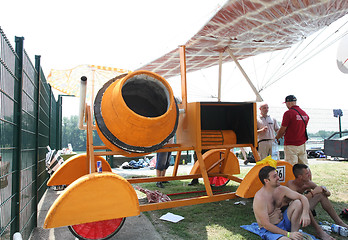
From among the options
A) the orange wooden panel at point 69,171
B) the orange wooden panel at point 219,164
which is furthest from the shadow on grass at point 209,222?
the orange wooden panel at point 69,171

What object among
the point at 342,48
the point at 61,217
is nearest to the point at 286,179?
the point at 61,217

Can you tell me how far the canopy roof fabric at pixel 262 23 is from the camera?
348 centimetres

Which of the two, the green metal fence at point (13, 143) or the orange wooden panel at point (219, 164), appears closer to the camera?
the green metal fence at point (13, 143)

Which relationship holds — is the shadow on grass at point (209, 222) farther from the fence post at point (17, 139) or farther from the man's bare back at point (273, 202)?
the fence post at point (17, 139)

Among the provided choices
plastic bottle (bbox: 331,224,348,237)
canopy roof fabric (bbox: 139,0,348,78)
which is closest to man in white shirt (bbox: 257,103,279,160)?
canopy roof fabric (bbox: 139,0,348,78)

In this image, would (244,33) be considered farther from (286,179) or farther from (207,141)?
(286,179)

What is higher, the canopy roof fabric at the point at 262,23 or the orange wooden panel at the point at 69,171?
the canopy roof fabric at the point at 262,23

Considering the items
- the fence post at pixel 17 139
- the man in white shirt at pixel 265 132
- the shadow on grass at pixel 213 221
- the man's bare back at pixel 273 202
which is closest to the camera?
the fence post at pixel 17 139

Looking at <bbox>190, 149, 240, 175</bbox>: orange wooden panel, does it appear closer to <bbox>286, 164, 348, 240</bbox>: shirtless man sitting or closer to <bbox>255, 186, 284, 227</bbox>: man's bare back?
<bbox>286, 164, 348, 240</bbox>: shirtless man sitting

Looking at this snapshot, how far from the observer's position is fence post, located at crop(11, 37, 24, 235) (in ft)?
7.13

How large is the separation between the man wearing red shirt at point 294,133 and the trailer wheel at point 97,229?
3033 mm

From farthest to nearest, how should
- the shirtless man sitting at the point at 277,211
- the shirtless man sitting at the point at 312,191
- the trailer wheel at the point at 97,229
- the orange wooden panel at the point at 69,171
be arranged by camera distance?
the orange wooden panel at the point at 69,171 → the shirtless man sitting at the point at 312,191 → the trailer wheel at the point at 97,229 → the shirtless man sitting at the point at 277,211

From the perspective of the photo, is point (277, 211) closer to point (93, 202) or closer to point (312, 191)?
point (312, 191)

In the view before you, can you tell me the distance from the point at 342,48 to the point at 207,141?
26.4 ft
